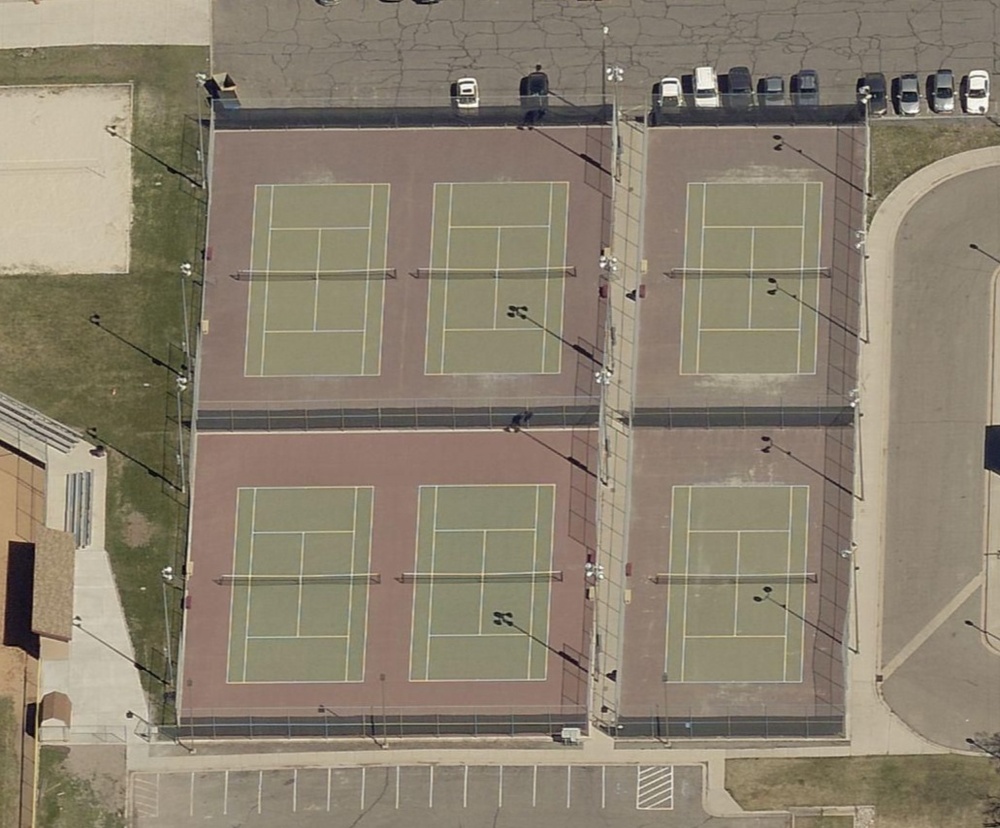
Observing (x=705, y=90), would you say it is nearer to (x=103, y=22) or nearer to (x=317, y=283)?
(x=317, y=283)

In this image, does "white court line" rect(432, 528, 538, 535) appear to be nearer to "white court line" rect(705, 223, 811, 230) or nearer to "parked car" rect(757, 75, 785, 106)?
"white court line" rect(705, 223, 811, 230)

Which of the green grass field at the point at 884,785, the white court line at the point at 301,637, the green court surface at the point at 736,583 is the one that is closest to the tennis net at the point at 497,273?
the green court surface at the point at 736,583

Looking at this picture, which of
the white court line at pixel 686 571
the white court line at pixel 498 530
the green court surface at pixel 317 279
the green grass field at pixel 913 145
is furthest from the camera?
the green grass field at pixel 913 145

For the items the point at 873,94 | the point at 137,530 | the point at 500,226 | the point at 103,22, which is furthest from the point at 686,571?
the point at 103,22

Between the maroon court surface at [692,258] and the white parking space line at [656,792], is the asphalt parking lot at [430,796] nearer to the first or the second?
the white parking space line at [656,792]

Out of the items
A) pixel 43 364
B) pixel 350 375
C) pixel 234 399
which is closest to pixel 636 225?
pixel 350 375

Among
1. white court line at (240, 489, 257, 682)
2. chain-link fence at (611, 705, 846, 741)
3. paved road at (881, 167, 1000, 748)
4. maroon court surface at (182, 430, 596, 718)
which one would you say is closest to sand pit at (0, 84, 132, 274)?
maroon court surface at (182, 430, 596, 718)

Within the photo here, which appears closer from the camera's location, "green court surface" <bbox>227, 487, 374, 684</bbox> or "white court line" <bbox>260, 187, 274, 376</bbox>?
"green court surface" <bbox>227, 487, 374, 684</bbox>
